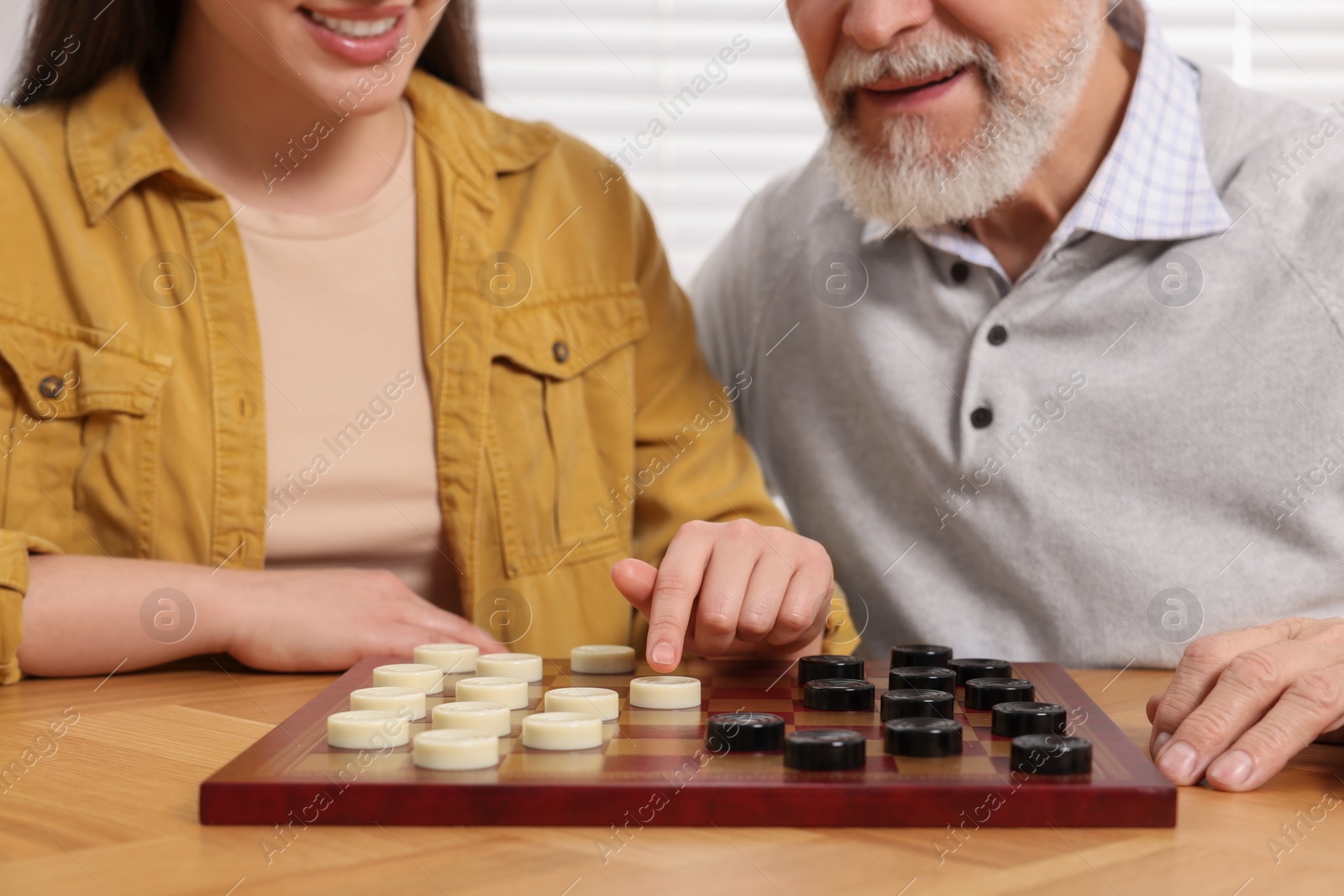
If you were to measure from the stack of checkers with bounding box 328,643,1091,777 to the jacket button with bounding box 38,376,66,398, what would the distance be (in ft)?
1.71

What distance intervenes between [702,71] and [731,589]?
1645mm

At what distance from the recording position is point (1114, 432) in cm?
142

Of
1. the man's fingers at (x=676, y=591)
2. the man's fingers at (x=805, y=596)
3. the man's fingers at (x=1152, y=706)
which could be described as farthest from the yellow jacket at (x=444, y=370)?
the man's fingers at (x=1152, y=706)

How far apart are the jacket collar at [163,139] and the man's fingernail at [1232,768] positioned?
102 cm

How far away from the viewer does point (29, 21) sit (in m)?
1.49

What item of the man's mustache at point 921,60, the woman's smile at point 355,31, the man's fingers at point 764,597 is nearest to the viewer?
the man's fingers at point 764,597

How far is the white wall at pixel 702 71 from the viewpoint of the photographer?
251 centimetres

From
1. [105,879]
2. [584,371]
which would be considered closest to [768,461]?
[584,371]

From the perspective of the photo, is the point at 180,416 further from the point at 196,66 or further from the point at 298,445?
the point at 196,66

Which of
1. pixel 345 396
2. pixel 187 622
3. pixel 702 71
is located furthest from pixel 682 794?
pixel 702 71

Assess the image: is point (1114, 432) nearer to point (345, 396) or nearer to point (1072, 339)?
point (1072, 339)

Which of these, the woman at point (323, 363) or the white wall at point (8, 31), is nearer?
the woman at point (323, 363)

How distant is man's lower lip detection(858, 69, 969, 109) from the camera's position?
1.44 m

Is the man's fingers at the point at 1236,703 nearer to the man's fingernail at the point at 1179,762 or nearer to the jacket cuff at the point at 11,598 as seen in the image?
the man's fingernail at the point at 1179,762
